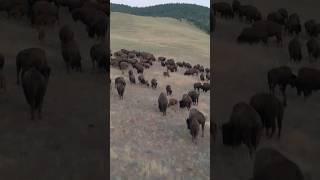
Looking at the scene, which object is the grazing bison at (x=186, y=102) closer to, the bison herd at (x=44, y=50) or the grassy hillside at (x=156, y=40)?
the bison herd at (x=44, y=50)

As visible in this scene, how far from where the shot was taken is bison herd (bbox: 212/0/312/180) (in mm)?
16484

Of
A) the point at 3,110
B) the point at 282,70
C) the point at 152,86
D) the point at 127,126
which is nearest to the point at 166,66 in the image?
the point at 152,86

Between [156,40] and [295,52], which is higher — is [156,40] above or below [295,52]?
above

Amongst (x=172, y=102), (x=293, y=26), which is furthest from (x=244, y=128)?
(x=293, y=26)

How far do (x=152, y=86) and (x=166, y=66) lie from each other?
493 inches

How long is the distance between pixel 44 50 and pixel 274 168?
21.3m

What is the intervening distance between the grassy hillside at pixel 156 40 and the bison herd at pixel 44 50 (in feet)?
57.7

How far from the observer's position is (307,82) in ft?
94.8

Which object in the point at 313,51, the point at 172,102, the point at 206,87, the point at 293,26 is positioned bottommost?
the point at 172,102

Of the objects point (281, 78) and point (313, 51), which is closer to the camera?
point (281, 78)

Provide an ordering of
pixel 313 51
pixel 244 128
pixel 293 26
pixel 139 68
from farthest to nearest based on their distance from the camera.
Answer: pixel 293 26, pixel 139 68, pixel 313 51, pixel 244 128

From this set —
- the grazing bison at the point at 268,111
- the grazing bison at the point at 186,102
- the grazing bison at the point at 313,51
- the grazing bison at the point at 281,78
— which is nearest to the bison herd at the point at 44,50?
the grazing bison at the point at 186,102

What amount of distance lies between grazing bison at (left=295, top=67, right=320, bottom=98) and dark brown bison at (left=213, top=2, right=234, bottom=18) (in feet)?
74.3

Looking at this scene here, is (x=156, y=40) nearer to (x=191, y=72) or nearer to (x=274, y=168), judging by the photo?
(x=191, y=72)
